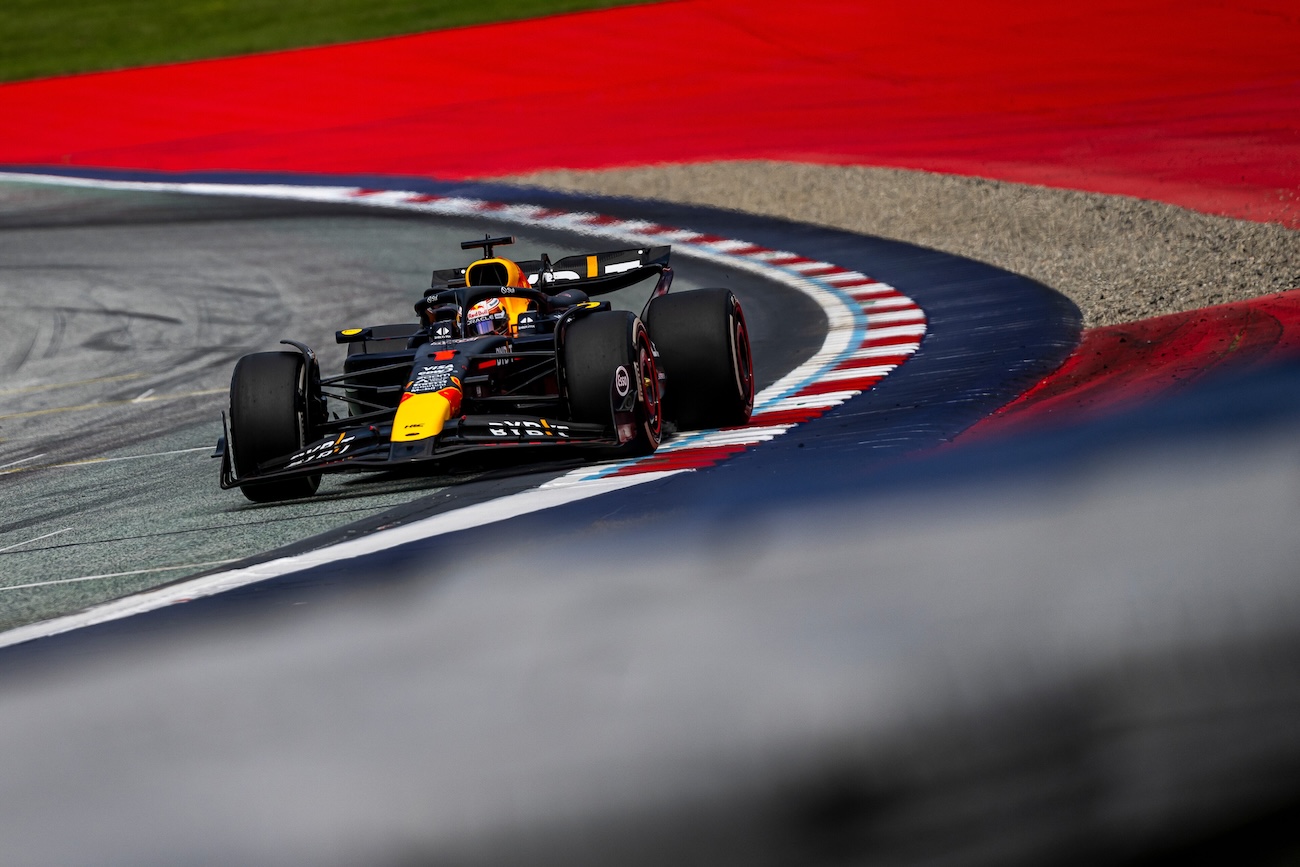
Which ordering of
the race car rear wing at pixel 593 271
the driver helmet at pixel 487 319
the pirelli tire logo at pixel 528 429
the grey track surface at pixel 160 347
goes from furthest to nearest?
the race car rear wing at pixel 593 271, the driver helmet at pixel 487 319, the pirelli tire logo at pixel 528 429, the grey track surface at pixel 160 347

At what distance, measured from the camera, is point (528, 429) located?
6004 mm

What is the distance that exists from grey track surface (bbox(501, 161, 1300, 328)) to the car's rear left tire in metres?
4.66

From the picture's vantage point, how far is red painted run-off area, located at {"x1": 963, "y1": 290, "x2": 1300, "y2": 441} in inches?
240

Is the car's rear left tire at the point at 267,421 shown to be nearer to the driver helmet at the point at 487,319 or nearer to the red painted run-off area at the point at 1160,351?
the driver helmet at the point at 487,319

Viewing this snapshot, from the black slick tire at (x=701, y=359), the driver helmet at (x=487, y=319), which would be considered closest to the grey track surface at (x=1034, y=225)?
the black slick tire at (x=701, y=359)

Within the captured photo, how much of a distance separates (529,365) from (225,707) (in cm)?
559

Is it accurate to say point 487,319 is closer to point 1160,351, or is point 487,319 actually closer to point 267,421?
point 267,421

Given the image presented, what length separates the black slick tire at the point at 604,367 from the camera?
19.9 feet

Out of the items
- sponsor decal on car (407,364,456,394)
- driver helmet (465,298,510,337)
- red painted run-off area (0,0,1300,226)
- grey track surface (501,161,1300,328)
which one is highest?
red painted run-off area (0,0,1300,226)

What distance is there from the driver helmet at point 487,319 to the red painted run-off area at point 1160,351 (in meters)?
2.18

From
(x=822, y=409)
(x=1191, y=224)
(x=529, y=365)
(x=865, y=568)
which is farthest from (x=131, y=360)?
(x=865, y=568)

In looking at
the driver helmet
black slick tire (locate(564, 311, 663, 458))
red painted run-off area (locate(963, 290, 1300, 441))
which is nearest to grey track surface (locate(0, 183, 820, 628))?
black slick tire (locate(564, 311, 663, 458))

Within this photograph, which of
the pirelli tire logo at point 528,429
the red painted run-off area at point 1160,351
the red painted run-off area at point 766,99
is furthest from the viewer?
the red painted run-off area at point 766,99

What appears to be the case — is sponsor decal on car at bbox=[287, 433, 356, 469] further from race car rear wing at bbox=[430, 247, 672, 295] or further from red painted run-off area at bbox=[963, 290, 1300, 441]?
red painted run-off area at bbox=[963, 290, 1300, 441]
